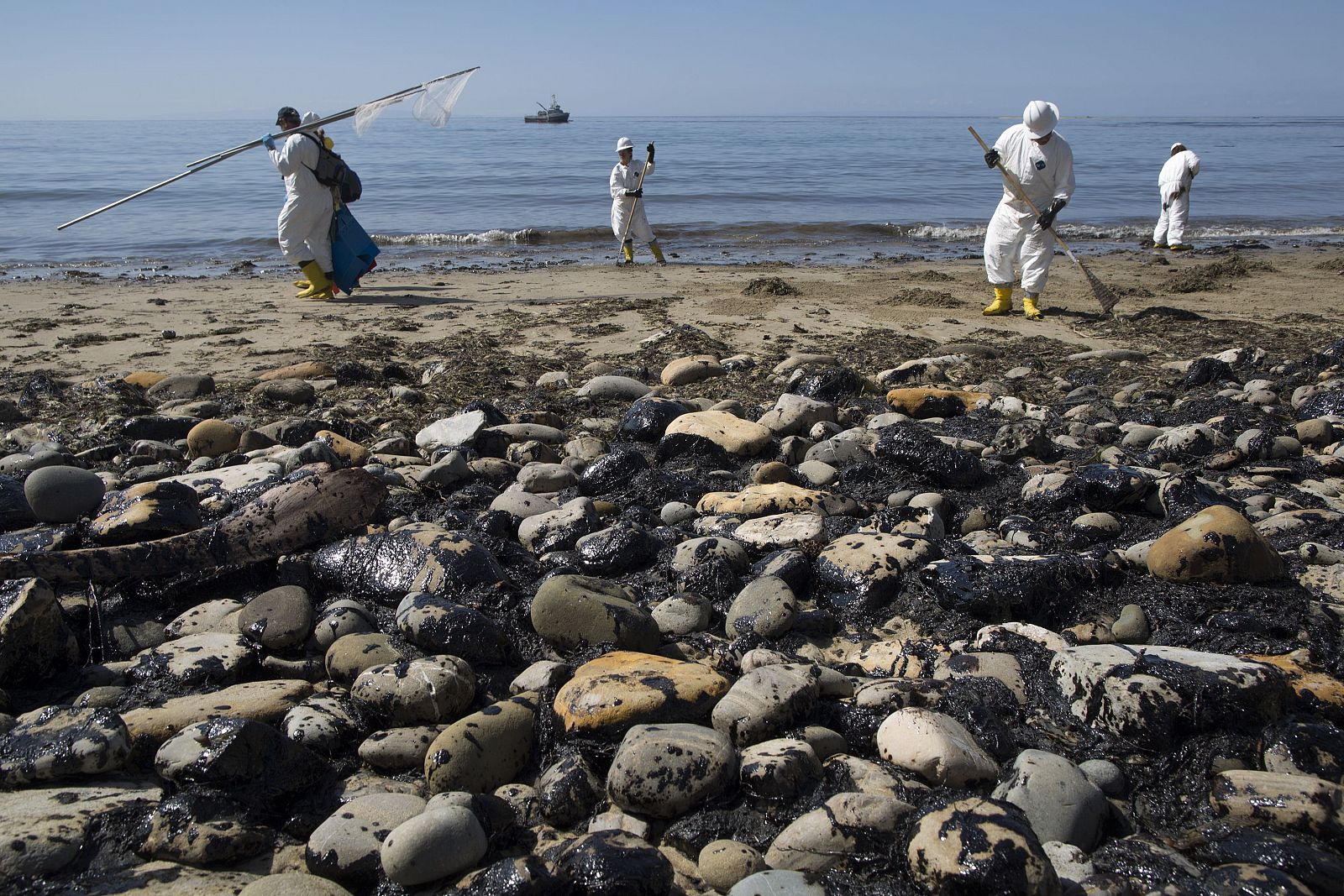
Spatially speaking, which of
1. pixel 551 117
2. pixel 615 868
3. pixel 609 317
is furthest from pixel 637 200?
pixel 551 117

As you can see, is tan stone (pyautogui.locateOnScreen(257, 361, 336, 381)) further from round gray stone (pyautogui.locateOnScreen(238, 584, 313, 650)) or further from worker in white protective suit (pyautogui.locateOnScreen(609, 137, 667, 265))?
worker in white protective suit (pyautogui.locateOnScreen(609, 137, 667, 265))

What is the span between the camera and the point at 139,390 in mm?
5641

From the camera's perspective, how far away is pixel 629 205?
39.7 ft

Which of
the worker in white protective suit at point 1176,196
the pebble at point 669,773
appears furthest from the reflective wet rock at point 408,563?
the worker in white protective suit at point 1176,196

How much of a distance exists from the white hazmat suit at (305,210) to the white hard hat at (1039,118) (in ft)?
20.9

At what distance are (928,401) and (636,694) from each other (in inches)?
128

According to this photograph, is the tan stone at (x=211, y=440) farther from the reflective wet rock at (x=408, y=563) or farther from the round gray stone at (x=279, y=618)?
the round gray stone at (x=279, y=618)

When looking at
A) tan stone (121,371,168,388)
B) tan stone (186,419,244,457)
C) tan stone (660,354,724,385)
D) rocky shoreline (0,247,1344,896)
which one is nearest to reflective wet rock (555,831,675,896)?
rocky shoreline (0,247,1344,896)

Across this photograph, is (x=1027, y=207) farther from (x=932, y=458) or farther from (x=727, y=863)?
(x=727, y=863)

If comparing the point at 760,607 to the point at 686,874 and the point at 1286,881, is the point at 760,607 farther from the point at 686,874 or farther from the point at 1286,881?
the point at 1286,881

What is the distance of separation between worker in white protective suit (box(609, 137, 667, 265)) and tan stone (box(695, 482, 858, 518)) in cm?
838

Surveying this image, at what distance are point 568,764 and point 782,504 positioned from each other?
1.68 m

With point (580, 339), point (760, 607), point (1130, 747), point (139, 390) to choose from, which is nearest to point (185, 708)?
point (760, 607)

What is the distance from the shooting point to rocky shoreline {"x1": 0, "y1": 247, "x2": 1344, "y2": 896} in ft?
6.41
